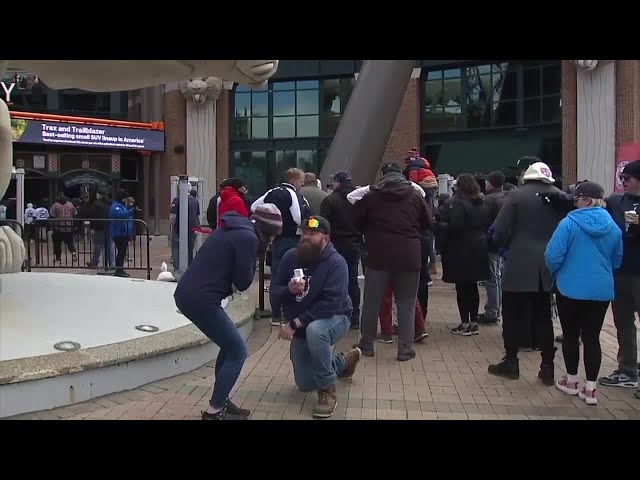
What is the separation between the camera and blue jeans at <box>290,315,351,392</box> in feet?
14.8

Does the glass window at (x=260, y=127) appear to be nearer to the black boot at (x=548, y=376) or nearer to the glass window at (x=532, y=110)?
the glass window at (x=532, y=110)

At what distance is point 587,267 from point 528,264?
2.10 ft

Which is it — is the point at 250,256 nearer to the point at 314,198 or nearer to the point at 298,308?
the point at 298,308

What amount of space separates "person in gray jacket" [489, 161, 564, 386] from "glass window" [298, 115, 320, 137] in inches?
853

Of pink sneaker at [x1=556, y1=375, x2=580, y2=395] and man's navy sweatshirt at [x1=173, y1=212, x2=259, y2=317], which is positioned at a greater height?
man's navy sweatshirt at [x1=173, y1=212, x2=259, y2=317]

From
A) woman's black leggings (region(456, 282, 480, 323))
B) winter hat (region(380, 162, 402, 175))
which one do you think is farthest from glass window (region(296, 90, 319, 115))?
winter hat (region(380, 162, 402, 175))

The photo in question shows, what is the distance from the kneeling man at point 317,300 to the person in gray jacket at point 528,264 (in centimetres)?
164

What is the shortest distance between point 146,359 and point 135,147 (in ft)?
74.4

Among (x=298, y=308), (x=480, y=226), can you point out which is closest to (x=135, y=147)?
(x=480, y=226)

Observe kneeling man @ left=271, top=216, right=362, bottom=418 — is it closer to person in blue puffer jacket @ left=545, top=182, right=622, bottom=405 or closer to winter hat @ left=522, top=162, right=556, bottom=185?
person in blue puffer jacket @ left=545, top=182, right=622, bottom=405

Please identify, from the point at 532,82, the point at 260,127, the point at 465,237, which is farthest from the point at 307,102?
the point at 465,237

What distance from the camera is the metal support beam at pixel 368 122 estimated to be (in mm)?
14134

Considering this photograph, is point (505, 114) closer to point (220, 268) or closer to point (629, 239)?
point (629, 239)

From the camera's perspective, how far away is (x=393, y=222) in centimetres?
601
